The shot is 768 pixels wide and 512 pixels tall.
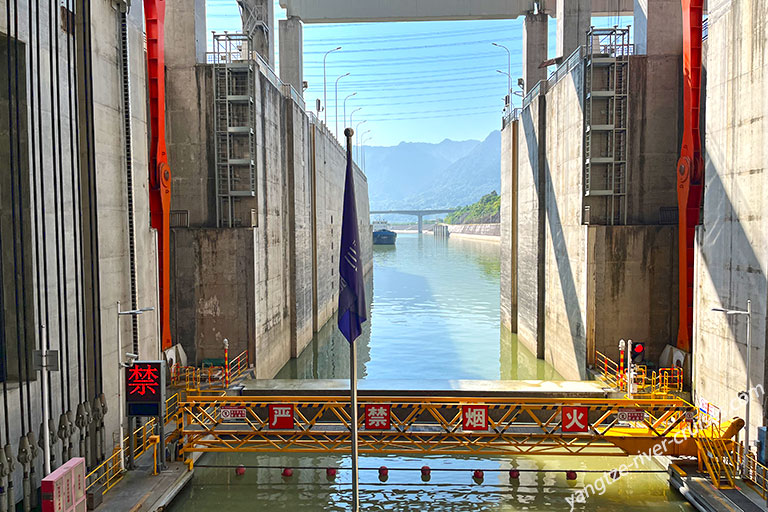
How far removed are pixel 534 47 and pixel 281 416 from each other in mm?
26412

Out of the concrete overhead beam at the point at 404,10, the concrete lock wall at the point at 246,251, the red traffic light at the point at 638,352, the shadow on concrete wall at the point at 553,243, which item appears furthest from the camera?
the concrete overhead beam at the point at 404,10

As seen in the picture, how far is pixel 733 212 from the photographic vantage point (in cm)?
1352

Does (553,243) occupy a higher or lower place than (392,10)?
lower

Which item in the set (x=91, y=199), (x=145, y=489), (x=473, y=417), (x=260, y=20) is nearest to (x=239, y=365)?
(x=145, y=489)

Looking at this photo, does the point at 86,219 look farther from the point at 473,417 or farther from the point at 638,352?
the point at 638,352

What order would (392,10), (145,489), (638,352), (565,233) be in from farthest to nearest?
(392,10)
(565,233)
(638,352)
(145,489)

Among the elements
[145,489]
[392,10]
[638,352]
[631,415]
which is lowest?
[145,489]

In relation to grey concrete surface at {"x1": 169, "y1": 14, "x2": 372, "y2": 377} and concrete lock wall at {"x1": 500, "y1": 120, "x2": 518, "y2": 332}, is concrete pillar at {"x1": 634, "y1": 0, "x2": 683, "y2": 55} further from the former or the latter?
grey concrete surface at {"x1": 169, "y1": 14, "x2": 372, "y2": 377}

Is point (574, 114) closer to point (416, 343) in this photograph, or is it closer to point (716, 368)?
point (716, 368)

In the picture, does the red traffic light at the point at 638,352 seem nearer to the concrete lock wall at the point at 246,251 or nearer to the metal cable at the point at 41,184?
the concrete lock wall at the point at 246,251

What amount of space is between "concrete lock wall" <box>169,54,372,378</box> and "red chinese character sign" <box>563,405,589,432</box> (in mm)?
11447

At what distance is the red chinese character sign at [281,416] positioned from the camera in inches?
537

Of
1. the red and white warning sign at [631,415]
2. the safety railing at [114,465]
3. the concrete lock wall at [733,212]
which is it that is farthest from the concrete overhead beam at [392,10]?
the red and white warning sign at [631,415]

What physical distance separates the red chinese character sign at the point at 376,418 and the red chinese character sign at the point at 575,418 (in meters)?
3.93
